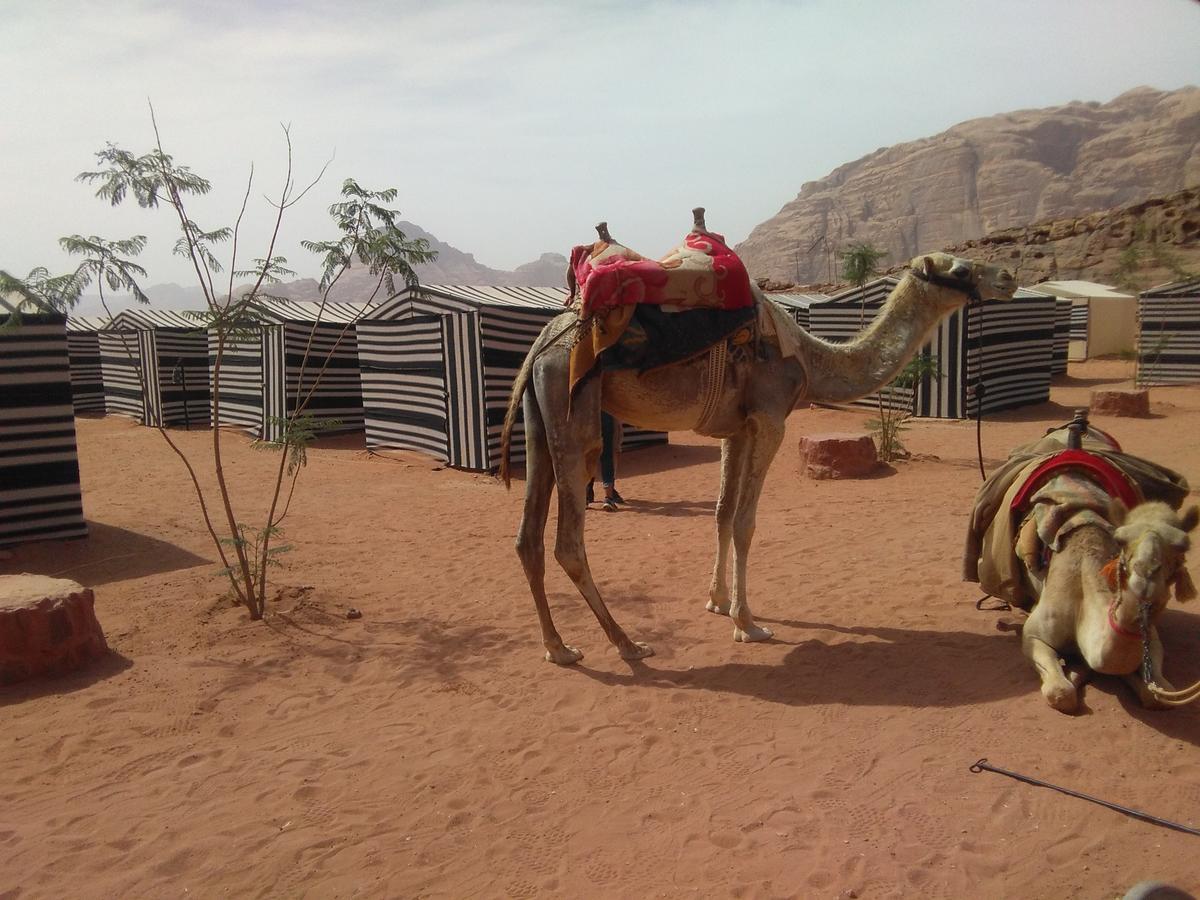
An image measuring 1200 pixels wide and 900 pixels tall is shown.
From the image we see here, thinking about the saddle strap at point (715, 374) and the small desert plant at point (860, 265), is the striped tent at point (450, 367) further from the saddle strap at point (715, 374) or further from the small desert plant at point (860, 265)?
the saddle strap at point (715, 374)

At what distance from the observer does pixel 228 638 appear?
5.86 meters

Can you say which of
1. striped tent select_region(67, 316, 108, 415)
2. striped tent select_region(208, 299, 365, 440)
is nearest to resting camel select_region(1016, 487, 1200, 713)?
striped tent select_region(208, 299, 365, 440)

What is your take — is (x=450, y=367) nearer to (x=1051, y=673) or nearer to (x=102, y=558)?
(x=102, y=558)

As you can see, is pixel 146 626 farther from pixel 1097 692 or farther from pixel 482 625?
pixel 1097 692

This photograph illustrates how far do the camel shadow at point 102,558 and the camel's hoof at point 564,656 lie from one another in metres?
4.16

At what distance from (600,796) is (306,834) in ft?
4.16

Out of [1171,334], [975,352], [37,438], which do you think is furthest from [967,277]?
[1171,334]

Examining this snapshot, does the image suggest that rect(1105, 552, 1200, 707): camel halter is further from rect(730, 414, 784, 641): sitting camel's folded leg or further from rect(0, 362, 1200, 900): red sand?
rect(730, 414, 784, 641): sitting camel's folded leg

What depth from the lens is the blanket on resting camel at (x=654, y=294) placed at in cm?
489

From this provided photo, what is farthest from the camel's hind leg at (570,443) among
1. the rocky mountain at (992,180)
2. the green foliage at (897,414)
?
the rocky mountain at (992,180)

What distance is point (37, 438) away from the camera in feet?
27.3

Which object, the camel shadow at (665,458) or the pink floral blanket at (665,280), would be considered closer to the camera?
the pink floral blanket at (665,280)

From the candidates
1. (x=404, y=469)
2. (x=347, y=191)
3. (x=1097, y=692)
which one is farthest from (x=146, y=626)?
(x=404, y=469)

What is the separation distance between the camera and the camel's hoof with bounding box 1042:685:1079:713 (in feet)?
12.9
